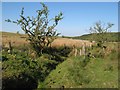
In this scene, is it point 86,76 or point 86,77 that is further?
point 86,76

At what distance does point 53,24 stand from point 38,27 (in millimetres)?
1997

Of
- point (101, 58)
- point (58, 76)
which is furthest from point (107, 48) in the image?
point (58, 76)

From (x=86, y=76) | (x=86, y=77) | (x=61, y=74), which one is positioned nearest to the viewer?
(x=86, y=77)

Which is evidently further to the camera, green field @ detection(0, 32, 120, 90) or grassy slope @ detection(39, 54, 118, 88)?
grassy slope @ detection(39, 54, 118, 88)

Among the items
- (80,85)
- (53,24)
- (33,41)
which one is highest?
(53,24)

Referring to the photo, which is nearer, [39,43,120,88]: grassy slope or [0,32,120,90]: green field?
[0,32,120,90]: green field

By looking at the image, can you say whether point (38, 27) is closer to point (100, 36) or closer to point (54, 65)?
point (54, 65)

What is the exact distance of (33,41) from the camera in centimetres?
3319

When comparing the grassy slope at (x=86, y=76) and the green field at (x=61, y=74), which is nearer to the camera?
the green field at (x=61, y=74)

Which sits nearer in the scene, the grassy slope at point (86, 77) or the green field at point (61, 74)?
the green field at point (61, 74)

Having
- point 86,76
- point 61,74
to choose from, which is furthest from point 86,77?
point 61,74

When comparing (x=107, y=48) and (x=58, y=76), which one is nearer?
(x=58, y=76)

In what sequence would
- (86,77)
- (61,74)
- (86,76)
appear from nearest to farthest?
1. (86,77)
2. (86,76)
3. (61,74)

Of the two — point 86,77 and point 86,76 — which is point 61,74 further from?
point 86,77
